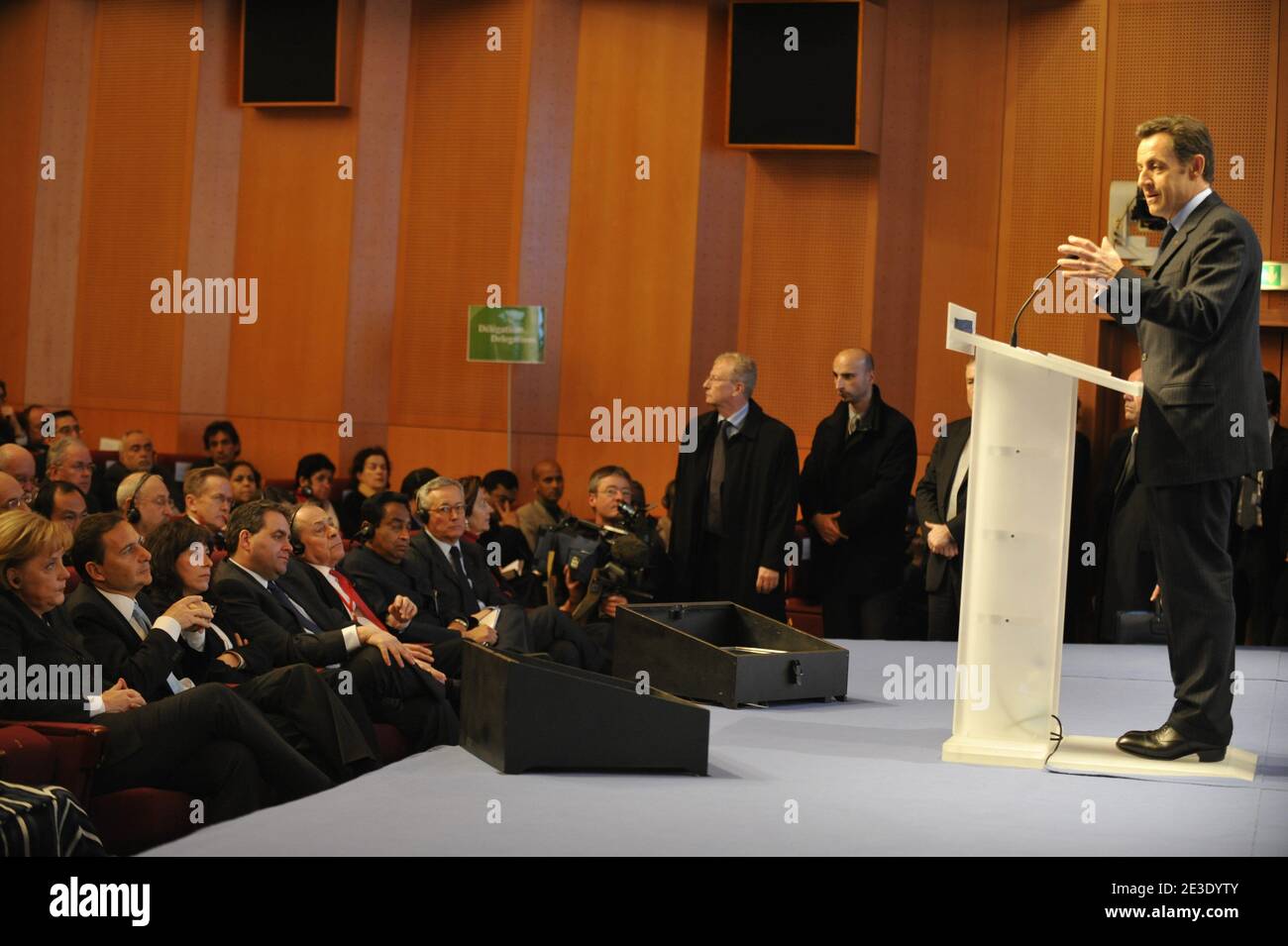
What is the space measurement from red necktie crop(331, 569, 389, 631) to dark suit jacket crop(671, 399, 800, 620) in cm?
126

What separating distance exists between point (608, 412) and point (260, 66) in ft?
10.2

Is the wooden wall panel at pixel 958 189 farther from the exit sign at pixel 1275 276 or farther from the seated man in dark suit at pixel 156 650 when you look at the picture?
the seated man in dark suit at pixel 156 650

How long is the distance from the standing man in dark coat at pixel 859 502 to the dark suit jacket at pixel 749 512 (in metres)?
0.39

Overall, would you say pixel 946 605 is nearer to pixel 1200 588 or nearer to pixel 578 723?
pixel 1200 588

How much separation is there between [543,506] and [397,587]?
259 cm

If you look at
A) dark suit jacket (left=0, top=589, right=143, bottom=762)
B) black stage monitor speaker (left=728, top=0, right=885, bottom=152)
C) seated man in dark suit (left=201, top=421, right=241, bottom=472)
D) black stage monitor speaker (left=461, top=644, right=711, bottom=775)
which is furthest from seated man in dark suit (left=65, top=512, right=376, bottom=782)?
black stage monitor speaker (left=728, top=0, right=885, bottom=152)

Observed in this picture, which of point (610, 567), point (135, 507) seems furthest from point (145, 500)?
point (610, 567)

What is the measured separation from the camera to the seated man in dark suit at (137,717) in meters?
3.37

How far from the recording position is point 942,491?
5.55 metres

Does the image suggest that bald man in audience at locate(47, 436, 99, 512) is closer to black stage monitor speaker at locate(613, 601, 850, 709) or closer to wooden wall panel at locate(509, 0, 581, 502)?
wooden wall panel at locate(509, 0, 581, 502)

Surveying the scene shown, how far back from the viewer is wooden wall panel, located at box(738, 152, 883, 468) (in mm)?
8445

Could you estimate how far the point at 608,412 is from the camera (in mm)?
8844

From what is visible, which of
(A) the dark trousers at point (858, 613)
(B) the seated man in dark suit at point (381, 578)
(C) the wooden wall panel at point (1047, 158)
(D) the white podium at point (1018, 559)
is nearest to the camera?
(D) the white podium at point (1018, 559)

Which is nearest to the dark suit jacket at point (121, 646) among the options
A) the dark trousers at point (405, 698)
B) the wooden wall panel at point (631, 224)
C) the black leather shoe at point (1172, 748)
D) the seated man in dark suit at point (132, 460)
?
the dark trousers at point (405, 698)
